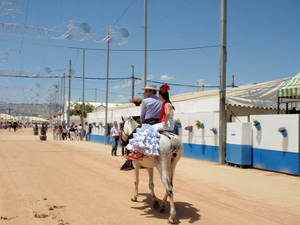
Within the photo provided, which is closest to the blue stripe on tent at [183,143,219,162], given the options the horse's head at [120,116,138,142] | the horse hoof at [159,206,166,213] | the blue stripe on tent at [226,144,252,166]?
the blue stripe on tent at [226,144,252,166]

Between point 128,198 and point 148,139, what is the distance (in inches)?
87.8

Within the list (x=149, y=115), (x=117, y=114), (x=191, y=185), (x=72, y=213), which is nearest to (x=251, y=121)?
(x=191, y=185)

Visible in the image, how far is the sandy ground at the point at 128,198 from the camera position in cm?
567

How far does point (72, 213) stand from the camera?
5832 mm

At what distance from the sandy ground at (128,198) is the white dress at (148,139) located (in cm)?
131

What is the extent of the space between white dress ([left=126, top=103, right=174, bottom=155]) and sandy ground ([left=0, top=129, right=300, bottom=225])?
1309 millimetres

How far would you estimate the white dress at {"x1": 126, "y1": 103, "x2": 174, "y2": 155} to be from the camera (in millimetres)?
5609

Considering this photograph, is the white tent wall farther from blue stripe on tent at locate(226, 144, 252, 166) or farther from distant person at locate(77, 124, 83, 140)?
distant person at locate(77, 124, 83, 140)

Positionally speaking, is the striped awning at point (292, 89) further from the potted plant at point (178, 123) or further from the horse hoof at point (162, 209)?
the horse hoof at point (162, 209)

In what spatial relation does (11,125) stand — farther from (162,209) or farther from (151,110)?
(162,209)

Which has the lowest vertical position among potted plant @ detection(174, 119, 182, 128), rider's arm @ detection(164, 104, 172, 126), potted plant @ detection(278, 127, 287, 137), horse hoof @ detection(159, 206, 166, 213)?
horse hoof @ detection(159, 206, 166, 213)

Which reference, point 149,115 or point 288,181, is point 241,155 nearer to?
point 288,181

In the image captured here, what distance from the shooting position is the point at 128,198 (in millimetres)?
7168

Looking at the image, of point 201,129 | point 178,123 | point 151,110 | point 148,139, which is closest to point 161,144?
point 148,139
